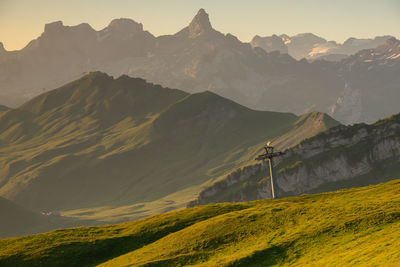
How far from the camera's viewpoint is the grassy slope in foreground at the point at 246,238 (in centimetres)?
6456

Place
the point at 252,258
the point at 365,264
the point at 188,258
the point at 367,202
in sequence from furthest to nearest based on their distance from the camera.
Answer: the point at 367,202
the point at 188,258
the point at 252,258
the point at 365,264

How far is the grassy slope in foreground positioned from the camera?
64.6 metres

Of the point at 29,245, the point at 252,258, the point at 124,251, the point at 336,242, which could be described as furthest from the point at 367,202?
the point at 29,245

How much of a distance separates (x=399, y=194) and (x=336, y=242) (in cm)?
2356

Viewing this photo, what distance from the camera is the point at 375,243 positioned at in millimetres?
61094

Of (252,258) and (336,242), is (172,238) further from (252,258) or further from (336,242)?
(336,242)

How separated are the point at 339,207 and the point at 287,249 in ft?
59.9

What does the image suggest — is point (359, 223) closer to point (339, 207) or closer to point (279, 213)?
point (339, 207)

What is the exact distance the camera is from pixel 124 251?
87.7 meters

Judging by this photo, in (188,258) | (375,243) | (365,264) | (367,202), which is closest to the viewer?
(365,264)

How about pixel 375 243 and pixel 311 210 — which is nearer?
pixel 375 243

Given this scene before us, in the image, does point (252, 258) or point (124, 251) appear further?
point (124, 251)

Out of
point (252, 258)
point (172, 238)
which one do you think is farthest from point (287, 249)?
point (172, 238)

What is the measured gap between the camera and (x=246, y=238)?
78875mm
